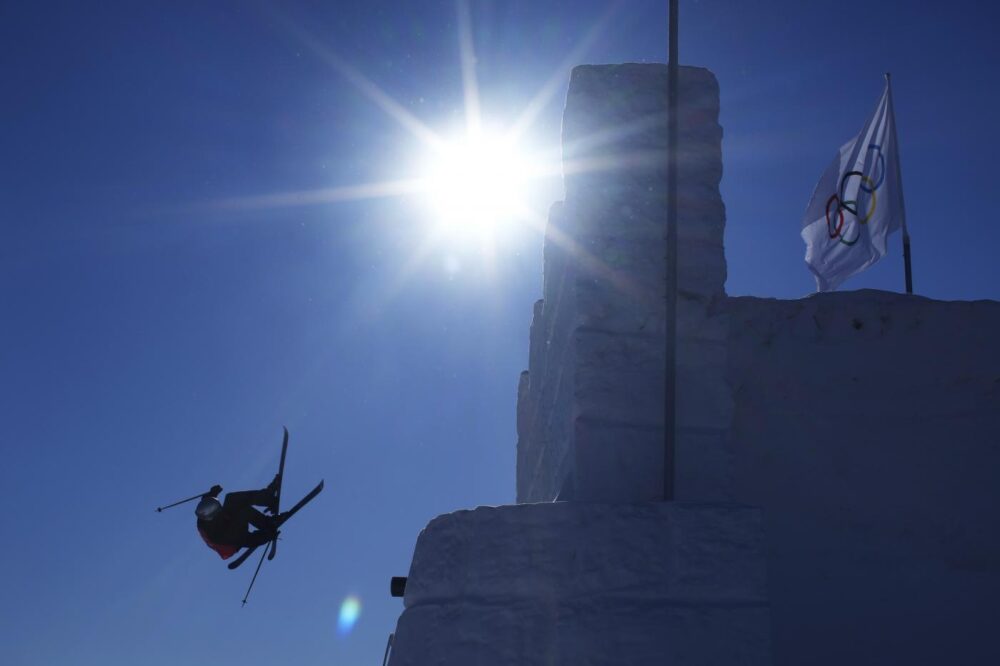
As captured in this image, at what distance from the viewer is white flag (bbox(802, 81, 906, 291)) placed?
25.3 ft

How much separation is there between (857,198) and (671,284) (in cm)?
538

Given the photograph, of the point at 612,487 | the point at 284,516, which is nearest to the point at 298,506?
the point at 284,516

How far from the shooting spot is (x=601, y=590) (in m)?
2.78

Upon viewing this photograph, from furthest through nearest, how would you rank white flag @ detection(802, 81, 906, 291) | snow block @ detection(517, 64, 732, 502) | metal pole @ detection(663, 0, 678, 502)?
white flag @ detection(802, 81, 906, 291), snow block @ detection(517, 64, 732, 502), metal pole @ detection(663, 0, 678, 502)

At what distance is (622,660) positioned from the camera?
270 cm

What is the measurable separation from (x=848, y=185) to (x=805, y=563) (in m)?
5.43

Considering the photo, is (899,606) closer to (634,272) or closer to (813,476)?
(813,476)

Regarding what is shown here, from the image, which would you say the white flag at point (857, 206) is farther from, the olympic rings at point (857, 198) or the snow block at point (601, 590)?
the snow block at point (601, 590)

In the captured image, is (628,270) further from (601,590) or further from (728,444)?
(601,590)

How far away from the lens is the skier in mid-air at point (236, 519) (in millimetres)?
5453

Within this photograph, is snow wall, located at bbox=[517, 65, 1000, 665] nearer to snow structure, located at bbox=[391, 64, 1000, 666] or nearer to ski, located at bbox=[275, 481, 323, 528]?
snow structure, located at bbox=[391, 64, 1000, 666]

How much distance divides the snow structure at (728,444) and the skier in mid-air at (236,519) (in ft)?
7.60

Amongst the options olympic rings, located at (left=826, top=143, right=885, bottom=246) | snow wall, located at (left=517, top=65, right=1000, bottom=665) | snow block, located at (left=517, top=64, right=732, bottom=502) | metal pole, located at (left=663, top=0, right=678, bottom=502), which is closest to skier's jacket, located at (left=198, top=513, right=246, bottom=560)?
snow block, located at (left=517, top=64, right=732, bottom=502)

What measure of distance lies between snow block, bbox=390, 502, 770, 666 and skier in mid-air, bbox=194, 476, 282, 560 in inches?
111
